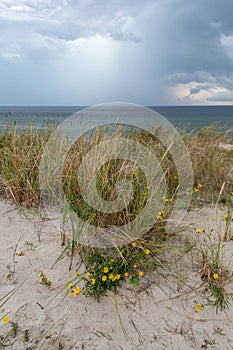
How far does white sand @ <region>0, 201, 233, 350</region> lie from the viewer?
4.39 ft

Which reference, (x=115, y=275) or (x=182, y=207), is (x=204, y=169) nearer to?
(x=182, y=207)

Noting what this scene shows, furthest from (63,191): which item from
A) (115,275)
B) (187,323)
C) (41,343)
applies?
(187,323)

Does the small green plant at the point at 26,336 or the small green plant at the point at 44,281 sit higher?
the small green plant at the point at 44,281

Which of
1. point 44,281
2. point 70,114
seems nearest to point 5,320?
point 44,281

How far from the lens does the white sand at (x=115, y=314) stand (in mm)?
1338

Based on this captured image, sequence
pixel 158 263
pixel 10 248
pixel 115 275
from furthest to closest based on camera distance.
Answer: pixel 10 248 < pixel 158 263 < pixel 115 275

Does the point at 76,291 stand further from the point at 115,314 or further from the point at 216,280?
the point at 216,280

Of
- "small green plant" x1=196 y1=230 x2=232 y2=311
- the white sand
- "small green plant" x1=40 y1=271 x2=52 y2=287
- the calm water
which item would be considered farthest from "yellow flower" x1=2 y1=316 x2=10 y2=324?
the calm water

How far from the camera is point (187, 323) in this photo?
1435 mm

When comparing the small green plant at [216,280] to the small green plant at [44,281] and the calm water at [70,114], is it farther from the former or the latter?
the calm water at [70,114]

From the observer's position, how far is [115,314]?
148cm

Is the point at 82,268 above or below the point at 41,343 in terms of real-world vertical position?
above

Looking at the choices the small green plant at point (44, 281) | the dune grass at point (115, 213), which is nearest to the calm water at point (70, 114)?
the dune grass at point (115, 213)

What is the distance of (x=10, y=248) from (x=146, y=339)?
1.23 metres
